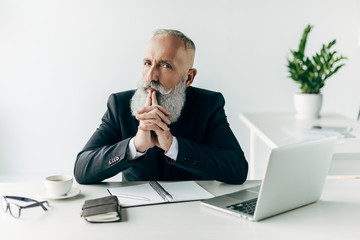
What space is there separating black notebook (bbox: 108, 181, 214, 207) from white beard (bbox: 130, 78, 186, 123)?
37cm

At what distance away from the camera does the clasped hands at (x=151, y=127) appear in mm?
1521

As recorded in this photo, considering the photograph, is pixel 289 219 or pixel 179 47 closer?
pixel 289 219

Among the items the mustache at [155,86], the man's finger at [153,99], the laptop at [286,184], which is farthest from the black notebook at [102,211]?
the mustache at [155,86]

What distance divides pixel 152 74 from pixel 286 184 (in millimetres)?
819

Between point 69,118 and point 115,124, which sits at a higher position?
point 115,124

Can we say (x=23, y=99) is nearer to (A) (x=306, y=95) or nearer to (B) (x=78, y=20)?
(B) (x=78, y=20)

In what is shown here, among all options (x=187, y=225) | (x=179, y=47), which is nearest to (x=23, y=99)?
(x=179, y=47)

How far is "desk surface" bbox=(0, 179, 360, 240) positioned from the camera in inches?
41.8

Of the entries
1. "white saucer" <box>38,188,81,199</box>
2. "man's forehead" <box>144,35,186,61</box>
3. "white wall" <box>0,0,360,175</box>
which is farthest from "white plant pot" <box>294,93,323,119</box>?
"white saucer" <box>38,188,81,199</box>

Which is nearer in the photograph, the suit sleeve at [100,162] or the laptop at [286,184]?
the laptop at [286,184]

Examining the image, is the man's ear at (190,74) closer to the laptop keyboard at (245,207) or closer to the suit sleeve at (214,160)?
the suit sleeve at (214,160)

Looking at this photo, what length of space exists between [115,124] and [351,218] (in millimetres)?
1077

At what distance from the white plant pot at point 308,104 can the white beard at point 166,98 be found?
1433mm

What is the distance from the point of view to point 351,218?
1.20m
